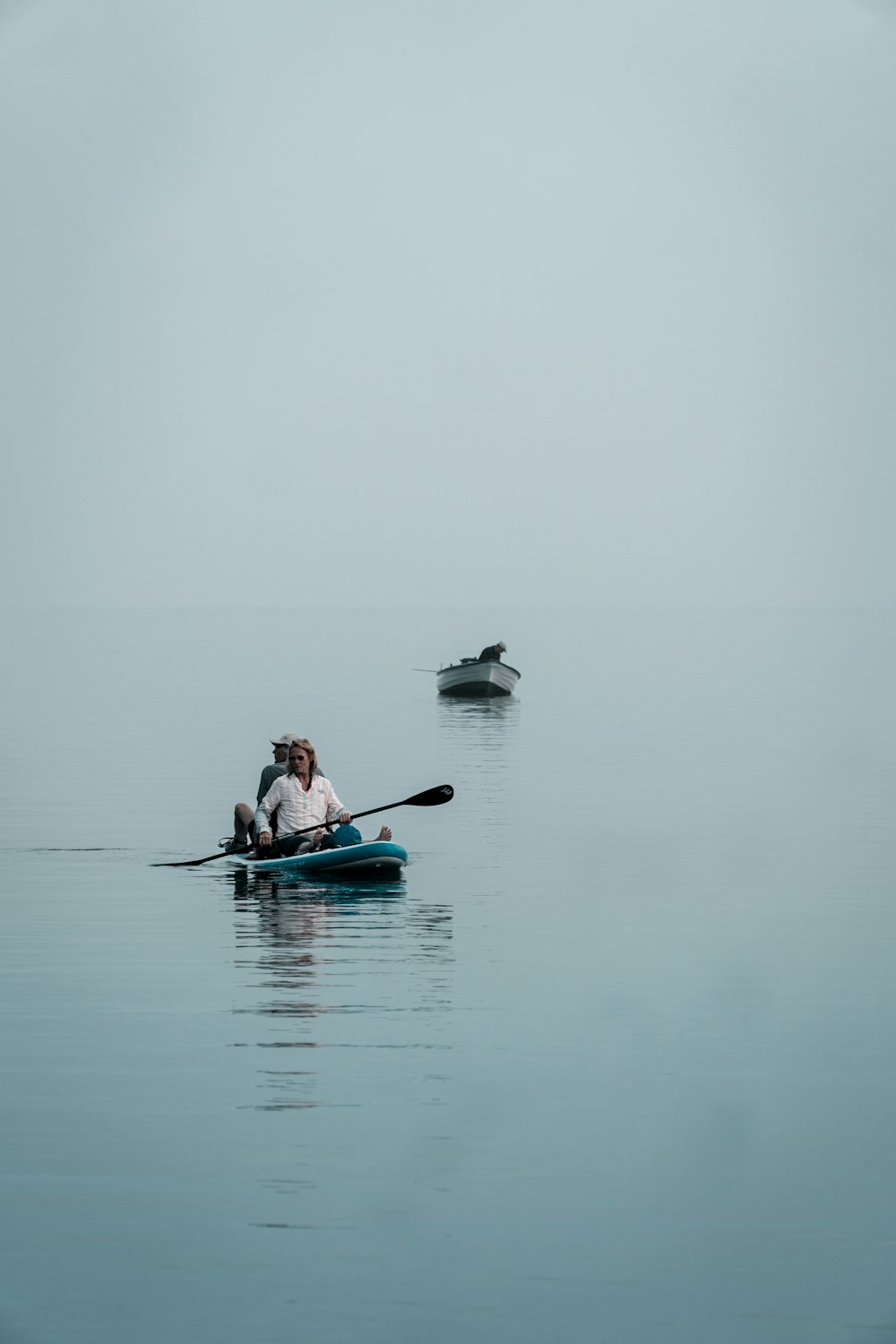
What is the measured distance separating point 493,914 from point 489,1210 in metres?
12.1

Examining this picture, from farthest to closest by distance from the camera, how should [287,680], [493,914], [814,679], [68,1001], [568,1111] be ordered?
[814,679] → [287,680] → [493,914] → [68,1001] → [568,1111]

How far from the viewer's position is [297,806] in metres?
25.9

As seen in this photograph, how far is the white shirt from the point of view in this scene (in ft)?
84.8

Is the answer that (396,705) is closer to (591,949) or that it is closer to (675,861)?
(675,861)

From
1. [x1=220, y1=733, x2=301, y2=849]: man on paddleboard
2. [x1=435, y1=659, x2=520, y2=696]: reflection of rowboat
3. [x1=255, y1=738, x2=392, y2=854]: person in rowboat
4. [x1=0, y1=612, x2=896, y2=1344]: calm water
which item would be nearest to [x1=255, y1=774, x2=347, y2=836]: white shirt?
[x1=255, y1=738, x2=392, y2=854]: person in rowboat

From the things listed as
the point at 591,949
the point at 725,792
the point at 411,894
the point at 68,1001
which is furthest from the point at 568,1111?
the point at 725,792

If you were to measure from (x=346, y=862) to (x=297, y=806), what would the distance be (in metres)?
0.96

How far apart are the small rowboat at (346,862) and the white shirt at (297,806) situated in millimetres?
400

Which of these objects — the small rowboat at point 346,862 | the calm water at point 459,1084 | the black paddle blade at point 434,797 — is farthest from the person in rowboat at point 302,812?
the black paddle blade at point 434,797

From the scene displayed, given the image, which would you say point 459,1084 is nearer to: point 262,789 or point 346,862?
point 346,862

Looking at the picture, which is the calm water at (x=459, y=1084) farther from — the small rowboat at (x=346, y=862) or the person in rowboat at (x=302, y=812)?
the person in rowboat at (x=302, y=812)

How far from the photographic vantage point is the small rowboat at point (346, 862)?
25891mm

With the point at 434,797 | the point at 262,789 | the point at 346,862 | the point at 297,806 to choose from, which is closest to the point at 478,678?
the point at 434,797

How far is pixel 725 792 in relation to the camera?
144 feet
